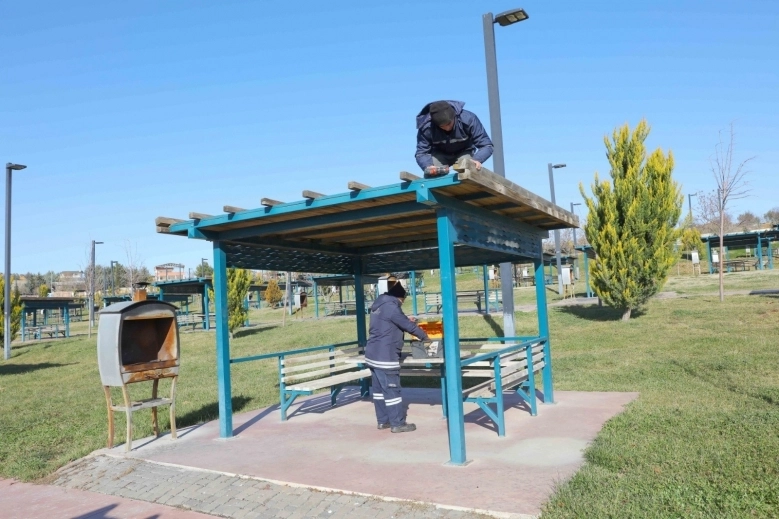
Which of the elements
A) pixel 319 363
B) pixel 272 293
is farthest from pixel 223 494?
pixel 272 293

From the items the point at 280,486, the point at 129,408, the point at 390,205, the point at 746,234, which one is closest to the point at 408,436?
the point at 280,486

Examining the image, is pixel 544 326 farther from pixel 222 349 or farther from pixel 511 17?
pixel 511 17

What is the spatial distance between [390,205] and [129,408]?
12.1 feet

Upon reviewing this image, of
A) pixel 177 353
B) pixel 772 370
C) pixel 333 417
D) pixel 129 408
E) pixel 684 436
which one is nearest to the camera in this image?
pixel 684 436

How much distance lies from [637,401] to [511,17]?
21.1 ft

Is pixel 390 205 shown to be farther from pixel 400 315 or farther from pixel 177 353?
pixel 177 353

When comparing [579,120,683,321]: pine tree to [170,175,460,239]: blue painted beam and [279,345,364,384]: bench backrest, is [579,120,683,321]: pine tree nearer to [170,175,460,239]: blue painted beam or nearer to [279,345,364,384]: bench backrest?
[279,345,364,384]: bench backrest

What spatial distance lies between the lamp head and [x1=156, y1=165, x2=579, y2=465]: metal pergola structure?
3.84 m

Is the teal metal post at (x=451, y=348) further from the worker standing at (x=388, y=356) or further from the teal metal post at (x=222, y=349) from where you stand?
the teal metal post at (x=222, y=349)

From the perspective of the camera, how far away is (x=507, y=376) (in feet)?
23.5

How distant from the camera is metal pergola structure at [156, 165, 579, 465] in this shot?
579 cm

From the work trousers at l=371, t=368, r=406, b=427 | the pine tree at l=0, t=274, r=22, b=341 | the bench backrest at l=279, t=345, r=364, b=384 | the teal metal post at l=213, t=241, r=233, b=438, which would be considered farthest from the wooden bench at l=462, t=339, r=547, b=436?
the pine tree at l=0, t=274, r=22, b=341

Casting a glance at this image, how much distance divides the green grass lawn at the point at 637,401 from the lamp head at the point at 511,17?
20.2 feet

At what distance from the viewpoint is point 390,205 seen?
253 inches
